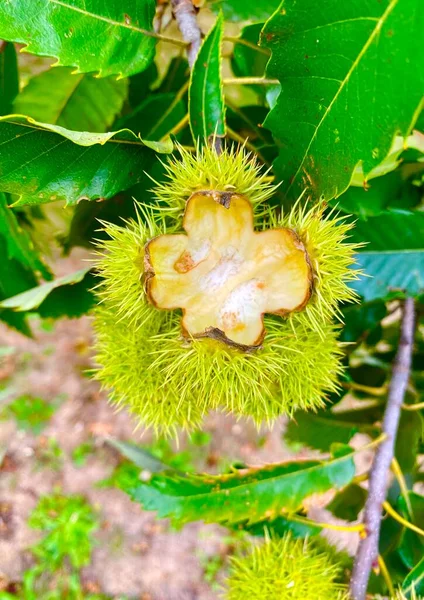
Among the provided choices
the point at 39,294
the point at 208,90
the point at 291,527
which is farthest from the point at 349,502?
the point at 208,90

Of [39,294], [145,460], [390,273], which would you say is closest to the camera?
[39,294]

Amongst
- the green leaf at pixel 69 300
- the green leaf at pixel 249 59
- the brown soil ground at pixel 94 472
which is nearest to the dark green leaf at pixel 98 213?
the green leaf at pixel 69 300

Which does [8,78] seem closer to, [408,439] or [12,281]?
[12,281]

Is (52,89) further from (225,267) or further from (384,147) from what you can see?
(384,147)

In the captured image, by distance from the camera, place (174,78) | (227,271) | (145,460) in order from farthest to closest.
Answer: (145,460) < (174,78) < (227,271)

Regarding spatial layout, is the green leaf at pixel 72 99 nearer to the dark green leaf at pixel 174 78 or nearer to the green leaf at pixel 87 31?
the dark green leaf at pixel 174 78

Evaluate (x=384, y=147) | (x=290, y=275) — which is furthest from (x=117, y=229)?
(x=384, y=147)

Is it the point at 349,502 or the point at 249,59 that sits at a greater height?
the point at 249,59
